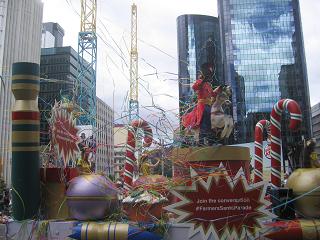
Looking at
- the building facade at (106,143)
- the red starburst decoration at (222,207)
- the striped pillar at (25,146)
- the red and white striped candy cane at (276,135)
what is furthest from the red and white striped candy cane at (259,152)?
the striped pillar at (25,146)

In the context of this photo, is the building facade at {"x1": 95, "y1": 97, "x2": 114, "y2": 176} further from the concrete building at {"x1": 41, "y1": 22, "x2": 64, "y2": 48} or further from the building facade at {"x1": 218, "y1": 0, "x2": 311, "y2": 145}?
the concrete building at {"x1": 41, "y1": 22, "x2": 64, "y2": 48}

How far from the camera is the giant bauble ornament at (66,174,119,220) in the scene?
17.4ft

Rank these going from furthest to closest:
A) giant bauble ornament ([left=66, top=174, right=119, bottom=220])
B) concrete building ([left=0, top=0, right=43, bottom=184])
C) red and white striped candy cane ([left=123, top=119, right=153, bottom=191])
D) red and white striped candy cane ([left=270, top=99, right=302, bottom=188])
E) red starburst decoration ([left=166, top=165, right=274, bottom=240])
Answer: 1. concrete building ([left=0, top=0, right=43, bottom=184])
2. red and white striped candy cane ([left=123, top=119, right=153, bottom=191])
3. red and white striped candy cane ([left=270, top=99, right=302, bottom=188])
4. giant bauble ornament ([left=66, top=174, right=119, bottom=220])
5. red starburst decoration ([left=166, top=165, right=274, bottom=240])

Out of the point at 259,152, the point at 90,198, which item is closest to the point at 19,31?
the point at 259,152

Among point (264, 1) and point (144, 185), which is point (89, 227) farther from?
point (264, 1)

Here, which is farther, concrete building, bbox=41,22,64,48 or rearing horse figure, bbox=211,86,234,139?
concrete building, bbox=41,22,64,48

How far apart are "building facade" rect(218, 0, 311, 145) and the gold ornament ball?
2477 inches

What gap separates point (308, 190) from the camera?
16.0ft

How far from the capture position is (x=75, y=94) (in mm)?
6750

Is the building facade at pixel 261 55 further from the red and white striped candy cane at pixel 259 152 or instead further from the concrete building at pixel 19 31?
the red and white striped candy cane at pixel 259 152

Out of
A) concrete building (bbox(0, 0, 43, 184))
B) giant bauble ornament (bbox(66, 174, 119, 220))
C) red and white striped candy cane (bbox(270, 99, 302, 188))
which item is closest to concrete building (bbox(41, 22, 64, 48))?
concrete building (bbox(0, 0, 43, 184))

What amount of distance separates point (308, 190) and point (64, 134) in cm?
377

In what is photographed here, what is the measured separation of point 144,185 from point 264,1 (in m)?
77.6

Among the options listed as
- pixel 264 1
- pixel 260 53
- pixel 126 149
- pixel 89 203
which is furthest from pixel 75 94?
pixel 264 1
